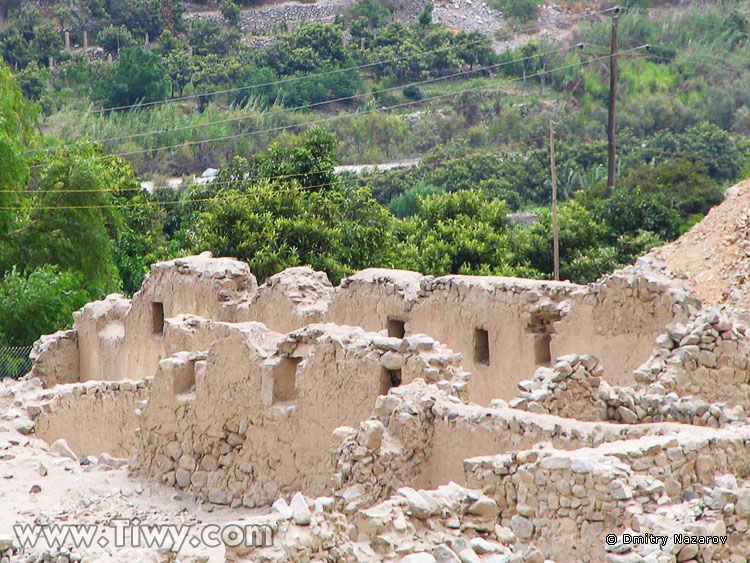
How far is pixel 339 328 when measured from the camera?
13414 millimetres

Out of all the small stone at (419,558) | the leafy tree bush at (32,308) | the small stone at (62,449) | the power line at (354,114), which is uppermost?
the small stone at (419,558)

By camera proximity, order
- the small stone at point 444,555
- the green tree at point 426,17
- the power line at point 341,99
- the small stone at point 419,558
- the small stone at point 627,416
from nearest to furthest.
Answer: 1. the small stone at point 419,558
2. the small stone at point 444,555
3. the small stone at point 627,416
4. the power line at point 341,99
5. the green tree at point 426,17

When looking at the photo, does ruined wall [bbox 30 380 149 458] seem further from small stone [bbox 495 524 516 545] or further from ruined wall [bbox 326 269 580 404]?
small stone [bbox 495 524 516 545]

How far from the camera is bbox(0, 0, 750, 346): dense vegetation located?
2906 cm

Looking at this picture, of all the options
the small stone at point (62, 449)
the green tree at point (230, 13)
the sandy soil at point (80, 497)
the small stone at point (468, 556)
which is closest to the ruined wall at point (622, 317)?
the sandy soil at point (80, 497)

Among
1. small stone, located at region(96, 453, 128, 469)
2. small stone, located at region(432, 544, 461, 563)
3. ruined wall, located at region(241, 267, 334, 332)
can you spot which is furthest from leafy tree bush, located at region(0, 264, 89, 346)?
small stone, located at region(432, 544, 461, 563)

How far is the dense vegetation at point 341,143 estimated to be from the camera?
95.3ft

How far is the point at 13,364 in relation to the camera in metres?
20.9

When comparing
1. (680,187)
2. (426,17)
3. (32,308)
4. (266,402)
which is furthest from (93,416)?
(426,17)

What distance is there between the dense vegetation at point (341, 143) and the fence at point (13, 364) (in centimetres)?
353

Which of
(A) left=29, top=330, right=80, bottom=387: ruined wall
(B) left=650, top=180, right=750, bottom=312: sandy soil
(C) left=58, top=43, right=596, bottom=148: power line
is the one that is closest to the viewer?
(A) left=29, top=330, right=80, bottom=387: ruined wall

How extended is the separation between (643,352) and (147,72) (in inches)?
1997

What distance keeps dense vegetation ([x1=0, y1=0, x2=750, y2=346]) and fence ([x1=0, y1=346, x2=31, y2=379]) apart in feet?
11.6

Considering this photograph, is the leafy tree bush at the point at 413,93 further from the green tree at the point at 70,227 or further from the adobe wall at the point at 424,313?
the adobe wall at the point at 424,313
